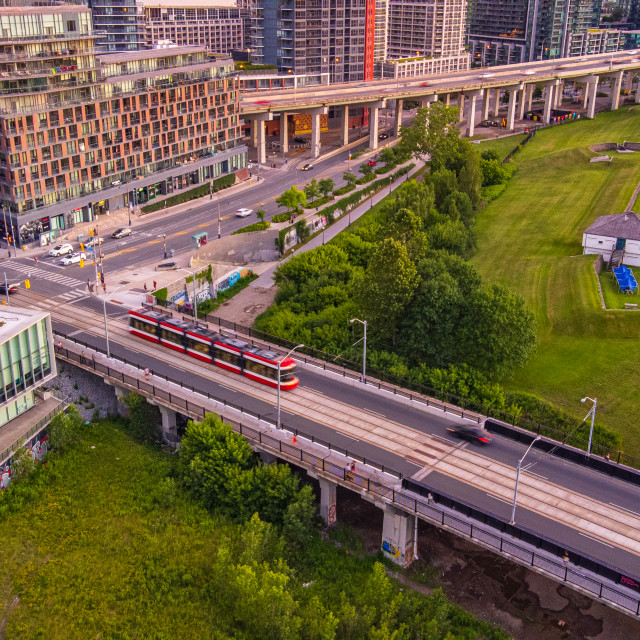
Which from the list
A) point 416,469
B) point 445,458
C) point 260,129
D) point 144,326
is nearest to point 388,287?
point 445,458

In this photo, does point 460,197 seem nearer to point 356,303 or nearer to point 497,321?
point 356,303

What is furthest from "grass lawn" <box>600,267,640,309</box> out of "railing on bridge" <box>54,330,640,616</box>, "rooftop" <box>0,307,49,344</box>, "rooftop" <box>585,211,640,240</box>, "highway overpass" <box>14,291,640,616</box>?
"rooftop" <box>0,307,49,344</box>

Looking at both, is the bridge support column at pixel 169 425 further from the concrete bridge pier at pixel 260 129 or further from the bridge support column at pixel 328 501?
the concrete bridge pier at pixel 260 129

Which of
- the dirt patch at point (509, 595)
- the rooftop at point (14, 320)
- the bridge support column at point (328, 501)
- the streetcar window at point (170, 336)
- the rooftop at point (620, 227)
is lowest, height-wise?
the dirt patch at point (509, 595)

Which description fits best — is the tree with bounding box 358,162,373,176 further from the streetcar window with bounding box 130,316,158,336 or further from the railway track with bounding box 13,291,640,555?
the railway track with bounding box 13,291,640,555

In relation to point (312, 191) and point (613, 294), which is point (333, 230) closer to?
point (312, 191)

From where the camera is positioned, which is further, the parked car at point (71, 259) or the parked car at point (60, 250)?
the parked car at point (60, 250)

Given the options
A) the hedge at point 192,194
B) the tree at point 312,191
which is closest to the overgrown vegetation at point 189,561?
the hedge at point 192,194

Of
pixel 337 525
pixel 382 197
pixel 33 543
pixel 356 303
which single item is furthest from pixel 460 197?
pixel 33 543
